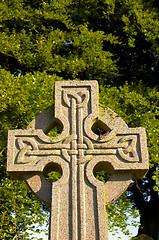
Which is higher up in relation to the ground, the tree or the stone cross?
the tree

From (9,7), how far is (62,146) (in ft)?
24.9

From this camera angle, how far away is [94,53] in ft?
30.8

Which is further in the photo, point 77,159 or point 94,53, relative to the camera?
point 94,53

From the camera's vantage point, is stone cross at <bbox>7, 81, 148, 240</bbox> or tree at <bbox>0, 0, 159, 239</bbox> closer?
stone cross at <bbox>7, 81, 148, 240</bbox>

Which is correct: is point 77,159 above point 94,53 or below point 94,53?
below

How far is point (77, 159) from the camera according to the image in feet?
11.6

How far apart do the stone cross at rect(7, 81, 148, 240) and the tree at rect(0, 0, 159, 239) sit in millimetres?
3686

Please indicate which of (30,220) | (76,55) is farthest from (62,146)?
(76,55)

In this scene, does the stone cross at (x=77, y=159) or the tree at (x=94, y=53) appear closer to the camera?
the stone cross at (x=77, y=159)

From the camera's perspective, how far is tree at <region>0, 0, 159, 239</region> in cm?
830

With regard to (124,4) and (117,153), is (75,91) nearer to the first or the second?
(117,153)

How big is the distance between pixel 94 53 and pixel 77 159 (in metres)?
6.34

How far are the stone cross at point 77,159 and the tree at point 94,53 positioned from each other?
145 inches

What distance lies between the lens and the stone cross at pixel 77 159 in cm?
324
